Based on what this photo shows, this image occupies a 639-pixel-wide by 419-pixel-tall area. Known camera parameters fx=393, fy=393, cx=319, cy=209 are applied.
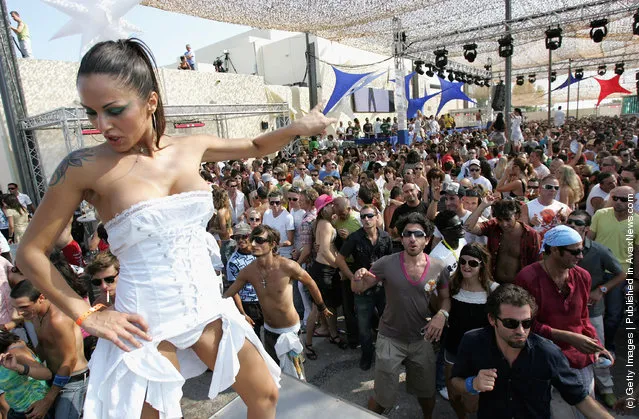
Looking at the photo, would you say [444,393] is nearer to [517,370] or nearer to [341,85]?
[517,370]

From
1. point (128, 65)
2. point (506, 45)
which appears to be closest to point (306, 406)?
point (128, 65)

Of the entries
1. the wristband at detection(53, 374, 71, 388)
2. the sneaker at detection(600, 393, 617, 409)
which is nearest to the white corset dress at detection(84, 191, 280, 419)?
the wristband at detection(53, 374, 71, 388)

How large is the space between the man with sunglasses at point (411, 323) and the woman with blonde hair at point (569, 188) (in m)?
2.85

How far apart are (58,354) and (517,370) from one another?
3.00 meters

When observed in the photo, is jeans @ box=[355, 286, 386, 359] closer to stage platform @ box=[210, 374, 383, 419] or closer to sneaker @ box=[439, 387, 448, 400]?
sneaker @ box=[439, 387, 448, 400]

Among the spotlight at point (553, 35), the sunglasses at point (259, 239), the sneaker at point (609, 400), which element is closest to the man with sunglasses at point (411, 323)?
the sunglasses at point (259, 239)

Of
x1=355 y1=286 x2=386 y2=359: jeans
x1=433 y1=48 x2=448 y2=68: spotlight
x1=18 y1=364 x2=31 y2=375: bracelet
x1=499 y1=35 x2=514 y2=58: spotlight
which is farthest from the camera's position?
x1=433 y1=48 x2=448 y2=68: spotlight

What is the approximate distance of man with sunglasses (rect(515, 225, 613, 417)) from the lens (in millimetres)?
2691

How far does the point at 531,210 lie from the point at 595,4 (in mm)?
10400

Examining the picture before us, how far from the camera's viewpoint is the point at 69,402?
105 inches

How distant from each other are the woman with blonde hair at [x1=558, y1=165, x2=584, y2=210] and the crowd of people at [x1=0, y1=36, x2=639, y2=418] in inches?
0.8

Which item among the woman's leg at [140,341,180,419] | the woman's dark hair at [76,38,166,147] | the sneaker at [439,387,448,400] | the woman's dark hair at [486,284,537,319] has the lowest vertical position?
the sneaker at [439,387,448,400]

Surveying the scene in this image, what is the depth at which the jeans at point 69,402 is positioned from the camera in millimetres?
2650

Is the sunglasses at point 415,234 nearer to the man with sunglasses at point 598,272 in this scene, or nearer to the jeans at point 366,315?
the jeans at point 366,315
